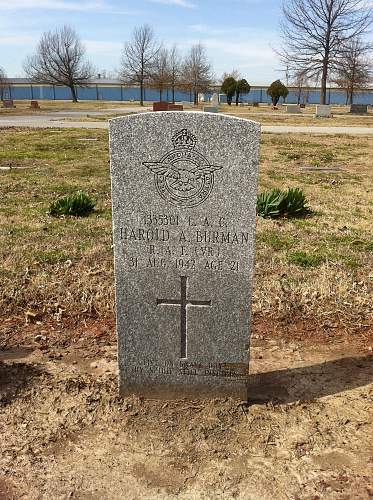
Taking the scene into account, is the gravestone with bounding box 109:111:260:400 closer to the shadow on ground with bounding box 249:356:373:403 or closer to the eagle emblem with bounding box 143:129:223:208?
the eagle emblem with bounding box 143:129:223:208

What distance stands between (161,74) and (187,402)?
5379 centimetres

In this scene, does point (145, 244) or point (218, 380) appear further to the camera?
point (218, 380)

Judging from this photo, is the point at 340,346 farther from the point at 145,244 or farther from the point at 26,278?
the point at 26,278

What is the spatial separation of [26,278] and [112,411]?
209 centimetres

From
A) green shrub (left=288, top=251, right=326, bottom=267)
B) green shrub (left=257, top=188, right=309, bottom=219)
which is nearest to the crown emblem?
Result: green shrub (left=288, top=251, right=326, bottom=267)

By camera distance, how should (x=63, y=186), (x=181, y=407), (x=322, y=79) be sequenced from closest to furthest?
(x=181, y=407) < (x=63, y=186) < (x=322, y=79)

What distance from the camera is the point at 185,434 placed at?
2.71m

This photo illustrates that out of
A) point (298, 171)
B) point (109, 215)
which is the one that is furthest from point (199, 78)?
point (109, 215)

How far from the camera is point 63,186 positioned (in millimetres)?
8664

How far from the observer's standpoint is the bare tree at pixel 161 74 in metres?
51.2

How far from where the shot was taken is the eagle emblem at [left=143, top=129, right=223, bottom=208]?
8.42 ft

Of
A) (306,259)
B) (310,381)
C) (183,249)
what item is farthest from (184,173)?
(306,259)

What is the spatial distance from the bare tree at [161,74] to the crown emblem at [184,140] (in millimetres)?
50601

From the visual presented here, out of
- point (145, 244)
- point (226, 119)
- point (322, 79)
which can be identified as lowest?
point (145, 244)
